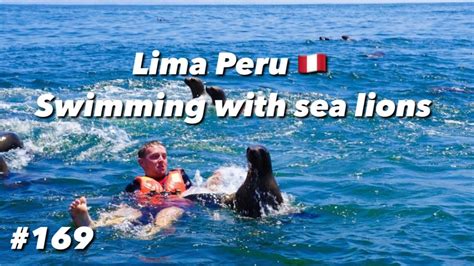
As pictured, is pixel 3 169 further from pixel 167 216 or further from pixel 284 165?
pixel 284 165

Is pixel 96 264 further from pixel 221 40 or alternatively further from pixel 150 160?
pixel 221 40

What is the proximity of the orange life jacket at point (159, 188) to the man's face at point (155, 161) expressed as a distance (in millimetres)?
118

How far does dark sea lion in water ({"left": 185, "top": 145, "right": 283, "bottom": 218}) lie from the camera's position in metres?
8.79

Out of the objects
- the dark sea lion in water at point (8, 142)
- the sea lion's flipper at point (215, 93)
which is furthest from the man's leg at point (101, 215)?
the sea lion's flipper at point (215, 93)

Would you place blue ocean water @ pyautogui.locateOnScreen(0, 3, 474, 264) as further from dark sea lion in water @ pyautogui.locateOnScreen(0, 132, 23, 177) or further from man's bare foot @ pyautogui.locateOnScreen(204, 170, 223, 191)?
man's bare foot @ pyautogui.locateOnScreen(204, 170, 223, 191)

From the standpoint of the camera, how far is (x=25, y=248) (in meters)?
8.02

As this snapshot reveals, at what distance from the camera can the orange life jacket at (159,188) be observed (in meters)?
9.40

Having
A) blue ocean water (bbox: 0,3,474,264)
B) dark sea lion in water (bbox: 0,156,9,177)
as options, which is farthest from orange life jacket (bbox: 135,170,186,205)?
dark sea lion in water (bbox: 0,156,9,177)

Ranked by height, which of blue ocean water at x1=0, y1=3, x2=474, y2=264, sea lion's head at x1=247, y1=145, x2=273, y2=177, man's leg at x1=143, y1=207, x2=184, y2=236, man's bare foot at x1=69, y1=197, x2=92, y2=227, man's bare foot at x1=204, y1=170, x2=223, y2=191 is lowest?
blue ocean water at x1=0, y1=3, x2=474, y2=264

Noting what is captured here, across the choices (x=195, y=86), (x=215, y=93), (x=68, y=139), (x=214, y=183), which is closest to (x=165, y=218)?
(x=214, y=183)

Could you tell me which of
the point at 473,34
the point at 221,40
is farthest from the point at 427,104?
the point at 473,34

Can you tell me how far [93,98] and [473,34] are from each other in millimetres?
28078

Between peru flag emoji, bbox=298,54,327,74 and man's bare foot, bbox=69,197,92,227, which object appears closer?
man's bare foot, bbox=69,197,92,227

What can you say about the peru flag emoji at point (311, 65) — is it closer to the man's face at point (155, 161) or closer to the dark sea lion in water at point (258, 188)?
the man's face at point (155, 161)
